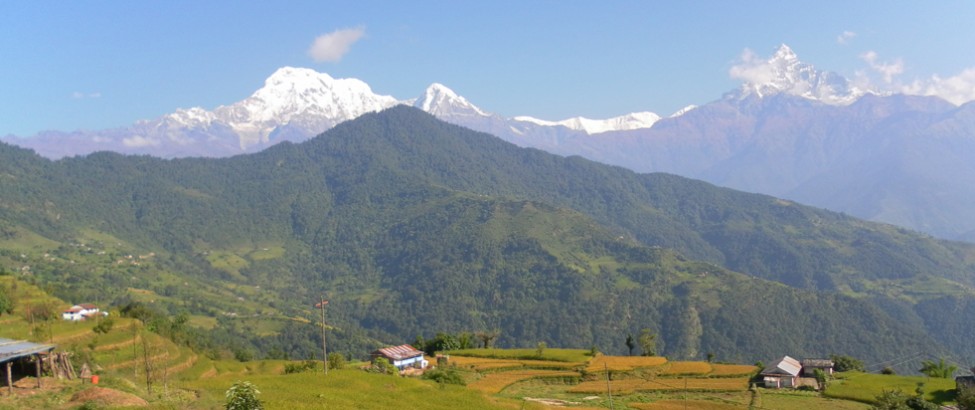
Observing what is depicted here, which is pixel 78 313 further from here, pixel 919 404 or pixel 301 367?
pixel 919 404

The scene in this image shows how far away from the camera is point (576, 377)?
273 feet

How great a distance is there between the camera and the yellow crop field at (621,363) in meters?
88.5

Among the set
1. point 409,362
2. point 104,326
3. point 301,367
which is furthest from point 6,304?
point 409,362

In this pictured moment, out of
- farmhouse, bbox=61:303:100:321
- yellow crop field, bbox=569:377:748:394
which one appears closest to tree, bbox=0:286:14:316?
farmhouse, bbox=61:303:100:321

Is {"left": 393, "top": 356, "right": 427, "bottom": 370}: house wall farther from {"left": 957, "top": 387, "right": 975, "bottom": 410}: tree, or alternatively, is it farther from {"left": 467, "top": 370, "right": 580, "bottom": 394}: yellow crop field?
{"left": 957, "top": 387, "right": 975, "bottom": 410}: tree

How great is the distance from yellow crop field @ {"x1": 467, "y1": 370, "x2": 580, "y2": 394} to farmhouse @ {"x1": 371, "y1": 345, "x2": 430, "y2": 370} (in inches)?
343

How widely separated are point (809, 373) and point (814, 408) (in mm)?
21942

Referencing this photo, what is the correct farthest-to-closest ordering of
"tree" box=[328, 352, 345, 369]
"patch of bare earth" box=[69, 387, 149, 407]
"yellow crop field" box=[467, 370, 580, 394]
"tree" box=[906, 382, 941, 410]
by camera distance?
"yellow crop field" box=[467, 370, 580, 394]
"tree" box=[328, 352, 345, 369]
"tree" box=[906, 382, 941, 410]
"patch of bare earth" box=[69, 387, 149, 407]

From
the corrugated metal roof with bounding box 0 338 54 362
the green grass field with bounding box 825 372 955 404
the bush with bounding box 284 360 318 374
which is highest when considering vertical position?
the corrugated metal roof with bounding box 0 338 54 362

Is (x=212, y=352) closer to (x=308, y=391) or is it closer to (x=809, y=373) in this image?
(x=308, y=391)

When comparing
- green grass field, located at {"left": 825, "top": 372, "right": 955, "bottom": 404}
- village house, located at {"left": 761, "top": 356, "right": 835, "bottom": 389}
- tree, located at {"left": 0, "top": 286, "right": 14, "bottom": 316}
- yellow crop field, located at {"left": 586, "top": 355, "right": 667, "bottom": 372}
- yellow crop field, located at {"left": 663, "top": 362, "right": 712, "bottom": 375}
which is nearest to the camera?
green grass field, located at {"left": 825, "top": 372, "right": 955, "bottom": 404}

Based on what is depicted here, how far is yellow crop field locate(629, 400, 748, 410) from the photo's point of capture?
64.3m

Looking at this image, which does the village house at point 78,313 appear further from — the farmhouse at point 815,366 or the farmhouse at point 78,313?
the farmhouse at point 815,366

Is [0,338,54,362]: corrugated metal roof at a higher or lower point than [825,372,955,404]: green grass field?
higher
